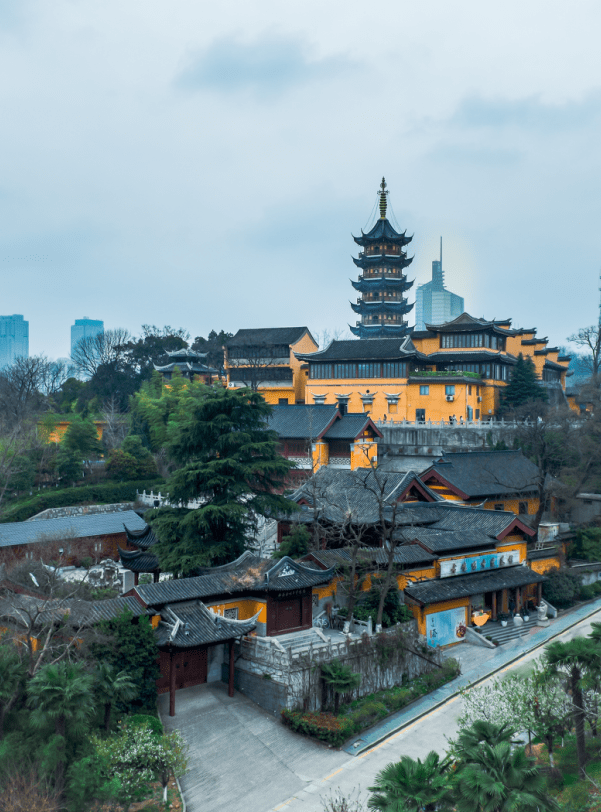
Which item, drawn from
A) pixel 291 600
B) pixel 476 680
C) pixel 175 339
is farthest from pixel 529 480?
pixel 175 339

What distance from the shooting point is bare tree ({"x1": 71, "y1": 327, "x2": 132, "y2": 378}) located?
2847 inches

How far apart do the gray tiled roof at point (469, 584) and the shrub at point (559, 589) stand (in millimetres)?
938

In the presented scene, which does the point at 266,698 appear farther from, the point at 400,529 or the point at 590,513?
the point at 590,513

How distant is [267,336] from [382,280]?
16641 mm

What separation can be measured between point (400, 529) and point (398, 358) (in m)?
26.2

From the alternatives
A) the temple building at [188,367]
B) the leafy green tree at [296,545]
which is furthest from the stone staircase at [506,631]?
the temple building at [188,367]

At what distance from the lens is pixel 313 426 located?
45125 millimetres

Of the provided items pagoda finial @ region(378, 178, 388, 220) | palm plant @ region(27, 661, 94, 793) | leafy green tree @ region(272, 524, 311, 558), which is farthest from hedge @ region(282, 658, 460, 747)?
pagoda finial @ region(378, 178, 388, 220)

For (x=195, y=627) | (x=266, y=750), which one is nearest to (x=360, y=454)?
(x=195, y=627)

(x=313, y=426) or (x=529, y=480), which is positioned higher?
(x=313, y=426)

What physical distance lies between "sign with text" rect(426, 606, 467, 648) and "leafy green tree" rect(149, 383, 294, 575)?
6.83 meters

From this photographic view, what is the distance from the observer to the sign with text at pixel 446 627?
25.5 meters

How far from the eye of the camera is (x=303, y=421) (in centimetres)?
4628

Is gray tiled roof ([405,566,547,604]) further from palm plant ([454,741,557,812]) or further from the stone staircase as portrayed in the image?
palm plant ([454,741,557,812])
